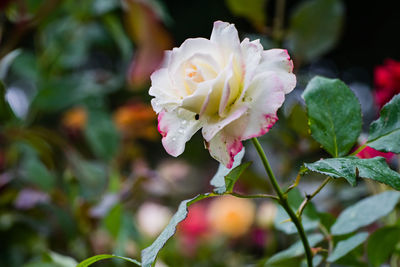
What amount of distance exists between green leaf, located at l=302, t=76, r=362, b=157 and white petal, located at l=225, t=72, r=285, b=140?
0.16ft

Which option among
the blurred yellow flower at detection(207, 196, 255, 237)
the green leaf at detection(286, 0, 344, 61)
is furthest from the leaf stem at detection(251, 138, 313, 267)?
the blurred yellow flower at detection(207, 196, 255, 237)

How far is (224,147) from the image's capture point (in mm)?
228

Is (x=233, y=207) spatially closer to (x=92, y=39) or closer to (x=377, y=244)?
(x=92, y=39)

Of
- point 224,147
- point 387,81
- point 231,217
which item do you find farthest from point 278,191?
point 231,217

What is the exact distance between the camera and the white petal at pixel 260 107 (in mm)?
215

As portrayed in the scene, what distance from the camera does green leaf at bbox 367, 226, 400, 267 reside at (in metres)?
0.32

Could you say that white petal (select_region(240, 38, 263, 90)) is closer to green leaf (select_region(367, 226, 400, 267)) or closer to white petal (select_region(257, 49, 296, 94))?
white petal (select_region(257, 49, 296, 94))

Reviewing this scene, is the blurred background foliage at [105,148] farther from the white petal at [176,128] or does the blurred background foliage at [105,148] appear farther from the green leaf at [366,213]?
the white petal at [176,128]

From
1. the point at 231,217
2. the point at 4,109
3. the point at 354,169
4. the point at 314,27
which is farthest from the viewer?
the point at 231,217

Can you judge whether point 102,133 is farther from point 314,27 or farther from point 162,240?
→ point 162,240

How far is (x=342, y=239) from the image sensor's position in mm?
326

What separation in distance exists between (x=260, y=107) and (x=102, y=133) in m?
0.51

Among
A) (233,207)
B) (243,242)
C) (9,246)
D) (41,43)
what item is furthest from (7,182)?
(243,242)

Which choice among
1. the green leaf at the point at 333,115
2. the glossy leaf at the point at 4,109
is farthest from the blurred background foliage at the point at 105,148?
the green leaf at the point at 333,115
